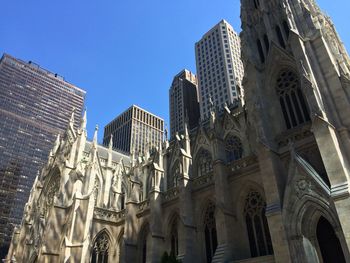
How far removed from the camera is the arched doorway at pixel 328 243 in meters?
16.6

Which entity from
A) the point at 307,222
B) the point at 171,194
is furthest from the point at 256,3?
the point at 307,222

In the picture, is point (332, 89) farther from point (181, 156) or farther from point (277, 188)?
point (181, 156)

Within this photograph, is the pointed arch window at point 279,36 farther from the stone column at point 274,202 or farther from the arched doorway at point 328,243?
the arched doorway at point 328,243

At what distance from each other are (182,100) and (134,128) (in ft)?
92.3

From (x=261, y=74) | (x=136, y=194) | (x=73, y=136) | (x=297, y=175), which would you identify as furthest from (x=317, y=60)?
(x=73, y=136)

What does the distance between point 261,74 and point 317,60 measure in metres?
4.39

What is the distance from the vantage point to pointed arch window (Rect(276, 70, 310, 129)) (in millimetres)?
21703

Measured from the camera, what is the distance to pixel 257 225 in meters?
21.5

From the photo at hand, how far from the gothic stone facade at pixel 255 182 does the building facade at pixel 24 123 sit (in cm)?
4776

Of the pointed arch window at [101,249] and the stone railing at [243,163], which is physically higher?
the stone railing at [243,163]

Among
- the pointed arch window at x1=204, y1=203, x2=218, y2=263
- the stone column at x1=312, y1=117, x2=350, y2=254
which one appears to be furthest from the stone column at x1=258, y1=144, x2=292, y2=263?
the pointed arch window at x1=204, y1=203, x2=218, y2=263

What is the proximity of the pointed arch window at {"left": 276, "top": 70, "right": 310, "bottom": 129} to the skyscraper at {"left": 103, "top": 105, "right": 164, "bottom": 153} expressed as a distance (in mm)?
95885

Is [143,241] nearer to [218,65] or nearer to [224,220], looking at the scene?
[224,220]

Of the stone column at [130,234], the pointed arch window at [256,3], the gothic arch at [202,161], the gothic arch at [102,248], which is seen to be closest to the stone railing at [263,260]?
the gothic arch at [202,161]
